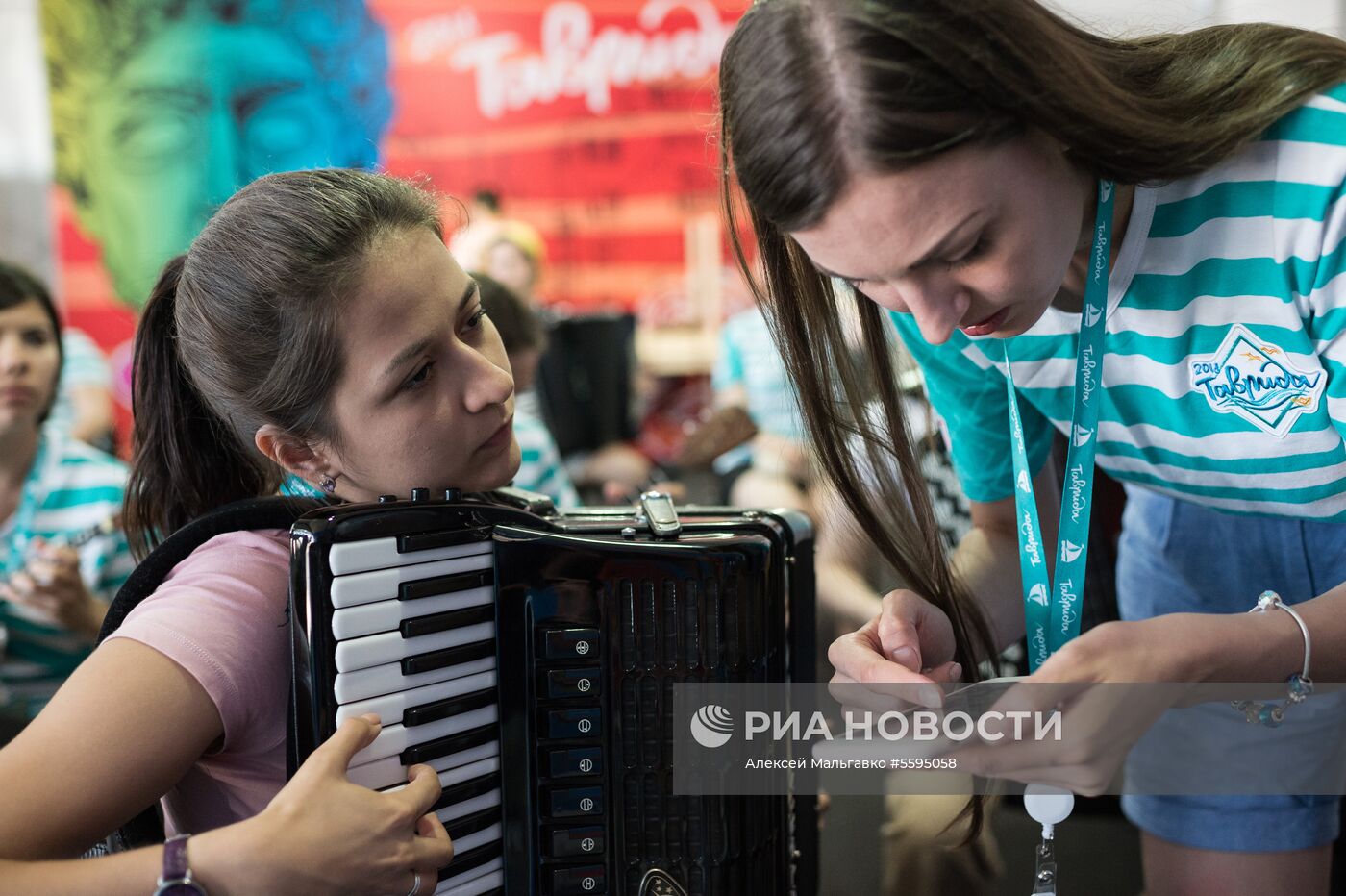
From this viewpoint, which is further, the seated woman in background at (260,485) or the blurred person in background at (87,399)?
the blurred person in background at (87,399)

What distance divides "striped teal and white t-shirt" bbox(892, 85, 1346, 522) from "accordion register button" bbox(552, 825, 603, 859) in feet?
2.01

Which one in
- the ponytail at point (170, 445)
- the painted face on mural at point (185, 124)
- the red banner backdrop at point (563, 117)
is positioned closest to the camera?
the ponytail at point (170, 445)

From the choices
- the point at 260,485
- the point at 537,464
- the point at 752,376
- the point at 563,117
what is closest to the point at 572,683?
the point at 260,485

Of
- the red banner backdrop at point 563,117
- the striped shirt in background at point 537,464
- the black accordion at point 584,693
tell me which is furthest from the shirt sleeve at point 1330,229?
the red banner backdrop at point 563,117

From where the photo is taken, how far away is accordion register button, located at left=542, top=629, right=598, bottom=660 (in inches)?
39.4

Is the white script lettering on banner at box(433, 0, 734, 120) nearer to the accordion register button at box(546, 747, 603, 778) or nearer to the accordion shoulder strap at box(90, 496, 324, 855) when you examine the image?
the accordion shoulder strap at box(90, 496, 324, 855)

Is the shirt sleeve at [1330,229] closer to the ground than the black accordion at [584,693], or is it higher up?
higher up

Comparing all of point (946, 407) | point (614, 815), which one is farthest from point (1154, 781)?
point (614, 815)

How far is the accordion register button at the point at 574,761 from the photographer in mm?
1007

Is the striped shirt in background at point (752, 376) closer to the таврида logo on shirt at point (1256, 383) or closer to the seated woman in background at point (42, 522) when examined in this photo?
the seated woman in background at point (42, 522)

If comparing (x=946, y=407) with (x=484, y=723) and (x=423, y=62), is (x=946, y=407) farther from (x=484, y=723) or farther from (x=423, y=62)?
(x=423, y=62)

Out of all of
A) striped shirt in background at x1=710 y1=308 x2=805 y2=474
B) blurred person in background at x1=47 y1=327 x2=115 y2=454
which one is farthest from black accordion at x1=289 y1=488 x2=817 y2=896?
blurred person in background at x1=47 y1=327 x2=115 y2=454

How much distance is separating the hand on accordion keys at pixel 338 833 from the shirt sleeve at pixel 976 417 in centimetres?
70

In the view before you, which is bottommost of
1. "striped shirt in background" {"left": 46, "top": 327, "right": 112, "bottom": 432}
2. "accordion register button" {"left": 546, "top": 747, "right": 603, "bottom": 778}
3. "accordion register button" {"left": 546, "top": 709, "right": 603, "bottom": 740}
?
"accordion register button" {"left": 546, "top": 747, "right": 603, "bottom": 778}
